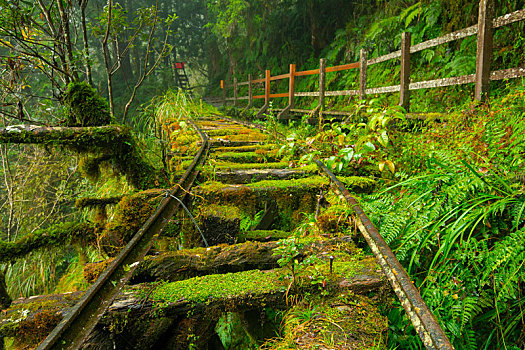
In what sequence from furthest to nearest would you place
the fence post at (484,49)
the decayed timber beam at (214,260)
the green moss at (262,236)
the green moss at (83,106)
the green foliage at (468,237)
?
the fence post at (484,49) < the green moss at (83,106) < the green moss at (262,236) < the decayed timber beam at (214,260) < the green foliage at (468,237)

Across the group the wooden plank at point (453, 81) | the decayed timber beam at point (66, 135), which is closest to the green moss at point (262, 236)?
the decayed timber beam at point (66, 135)

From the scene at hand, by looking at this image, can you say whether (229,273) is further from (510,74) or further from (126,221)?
(510,74)

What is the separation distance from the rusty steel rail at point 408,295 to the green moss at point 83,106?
2.32 metres

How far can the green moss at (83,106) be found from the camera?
262 cm

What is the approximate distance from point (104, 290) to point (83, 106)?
1843mm

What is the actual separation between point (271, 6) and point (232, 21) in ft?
7.17

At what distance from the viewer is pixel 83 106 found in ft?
8.63

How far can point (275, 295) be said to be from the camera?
1403 millimetres

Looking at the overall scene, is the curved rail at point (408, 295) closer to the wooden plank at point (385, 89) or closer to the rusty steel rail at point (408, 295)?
the rusty steel rail at point (408, 295)

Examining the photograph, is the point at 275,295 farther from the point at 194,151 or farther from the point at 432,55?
the point at 432,55

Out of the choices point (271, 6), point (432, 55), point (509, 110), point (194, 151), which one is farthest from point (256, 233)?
point (271, 6)

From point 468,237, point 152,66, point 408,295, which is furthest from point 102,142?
point 152,66

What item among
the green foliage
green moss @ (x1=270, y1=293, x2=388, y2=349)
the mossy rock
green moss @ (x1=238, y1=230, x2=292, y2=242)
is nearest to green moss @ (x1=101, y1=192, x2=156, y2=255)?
the mossy rock

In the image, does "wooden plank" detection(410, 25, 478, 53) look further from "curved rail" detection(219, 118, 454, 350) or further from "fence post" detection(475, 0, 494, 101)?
"curved rail" detection(219, 118, 454, 350)
